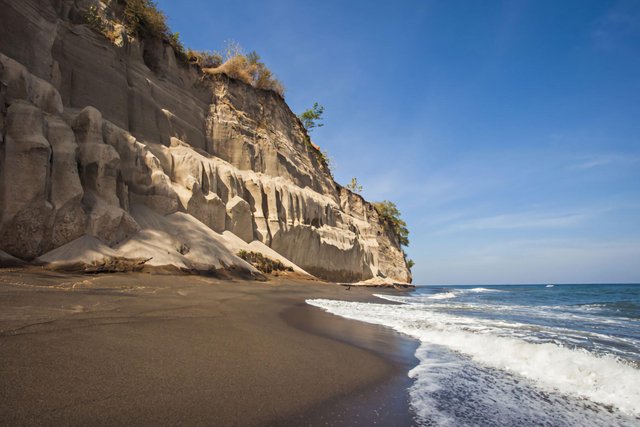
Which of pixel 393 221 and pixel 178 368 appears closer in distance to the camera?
pixel 178 368

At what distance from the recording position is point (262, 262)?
2020 cm

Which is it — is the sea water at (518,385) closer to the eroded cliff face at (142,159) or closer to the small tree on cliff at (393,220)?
the eroded cliff face at (142,159)

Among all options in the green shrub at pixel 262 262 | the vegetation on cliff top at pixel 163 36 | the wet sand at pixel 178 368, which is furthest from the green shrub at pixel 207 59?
the wet sand at pixel 178 368

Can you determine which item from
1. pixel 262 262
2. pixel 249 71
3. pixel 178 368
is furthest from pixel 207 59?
pixel 178 368

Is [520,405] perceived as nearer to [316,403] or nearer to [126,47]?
[316,403]

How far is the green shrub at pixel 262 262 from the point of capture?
1916cm

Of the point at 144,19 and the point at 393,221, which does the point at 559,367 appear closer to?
the point at 144,19

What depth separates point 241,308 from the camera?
306 inches

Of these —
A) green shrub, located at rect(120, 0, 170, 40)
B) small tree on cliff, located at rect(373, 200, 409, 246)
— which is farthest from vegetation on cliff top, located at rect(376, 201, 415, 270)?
green shrub, located at rect(120, 0, 170, 40)

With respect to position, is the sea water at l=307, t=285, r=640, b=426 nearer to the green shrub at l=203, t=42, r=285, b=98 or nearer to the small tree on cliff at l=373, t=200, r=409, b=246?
the green shrub at l=203, t=42, r=285, b=98

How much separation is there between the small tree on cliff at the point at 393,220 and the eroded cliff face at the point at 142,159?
2240cm

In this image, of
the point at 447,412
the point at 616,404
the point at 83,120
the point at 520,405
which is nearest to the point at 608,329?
the point at 616,404

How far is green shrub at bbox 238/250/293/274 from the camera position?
62.8 ft

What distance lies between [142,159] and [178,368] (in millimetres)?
14727
